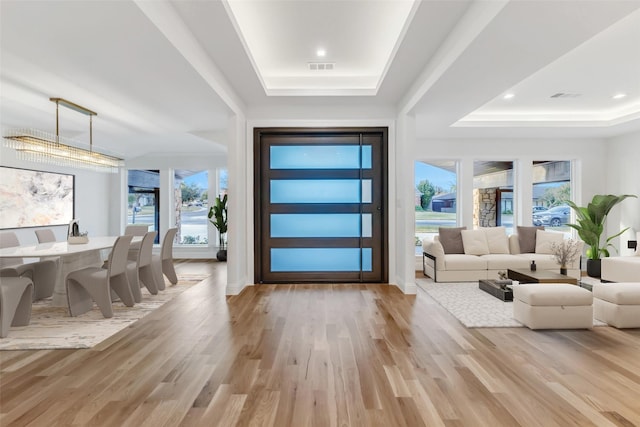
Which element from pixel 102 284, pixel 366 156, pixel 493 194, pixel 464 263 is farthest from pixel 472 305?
pixel 102 284

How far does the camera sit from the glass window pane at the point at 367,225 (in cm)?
562

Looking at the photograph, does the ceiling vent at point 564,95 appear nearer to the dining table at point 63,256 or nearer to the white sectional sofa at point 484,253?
the white sectional sofa at point 484,253

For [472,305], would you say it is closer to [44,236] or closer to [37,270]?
[37,270]

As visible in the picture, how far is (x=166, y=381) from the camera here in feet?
7.85

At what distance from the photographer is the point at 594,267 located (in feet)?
20.2

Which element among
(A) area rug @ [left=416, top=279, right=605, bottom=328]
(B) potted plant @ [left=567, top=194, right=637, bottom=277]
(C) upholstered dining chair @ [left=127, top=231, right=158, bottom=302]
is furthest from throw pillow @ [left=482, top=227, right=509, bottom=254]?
(C) upholstered dining chair @ [left=127, top=231, right=158, bottom=302]

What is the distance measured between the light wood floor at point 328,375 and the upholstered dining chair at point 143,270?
833 mm

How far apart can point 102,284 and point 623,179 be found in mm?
8635

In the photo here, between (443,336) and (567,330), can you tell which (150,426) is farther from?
(567,330)

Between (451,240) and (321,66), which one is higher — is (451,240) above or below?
below

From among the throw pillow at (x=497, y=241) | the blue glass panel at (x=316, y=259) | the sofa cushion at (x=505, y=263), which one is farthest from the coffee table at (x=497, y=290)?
the blue glass panel at (x=316, y=259)

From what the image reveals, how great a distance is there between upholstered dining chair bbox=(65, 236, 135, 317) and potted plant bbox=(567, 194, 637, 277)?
7092 mm

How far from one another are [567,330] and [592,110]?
453 cm

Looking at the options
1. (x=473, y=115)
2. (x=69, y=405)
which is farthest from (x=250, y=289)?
(x=473, y=115)
